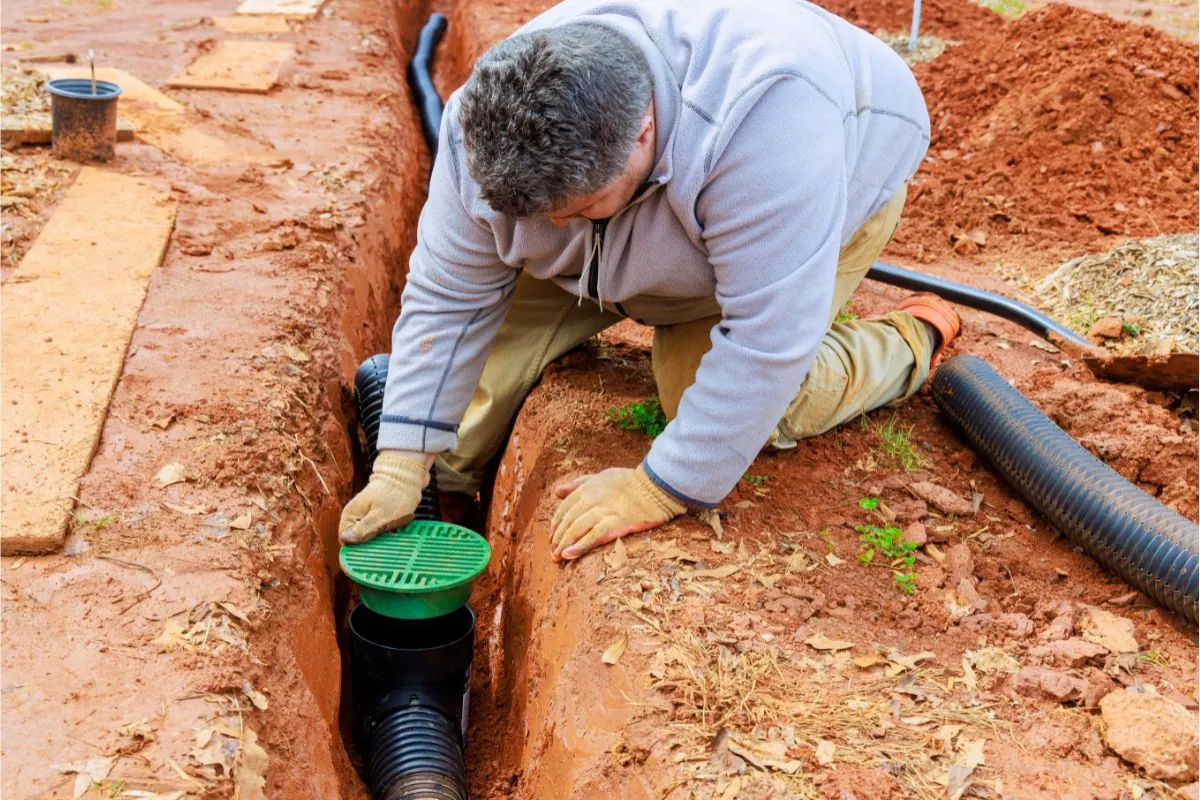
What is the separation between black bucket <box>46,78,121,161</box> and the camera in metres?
4.86

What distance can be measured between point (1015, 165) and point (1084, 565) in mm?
4230

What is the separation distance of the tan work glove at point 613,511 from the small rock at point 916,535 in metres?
0.75

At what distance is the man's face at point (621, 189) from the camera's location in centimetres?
228

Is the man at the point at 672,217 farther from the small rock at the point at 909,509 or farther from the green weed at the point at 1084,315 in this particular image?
the green weed at the point at 1084,315

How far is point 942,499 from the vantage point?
3324mm

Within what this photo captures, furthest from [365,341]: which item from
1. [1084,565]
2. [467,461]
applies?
[1084,565]

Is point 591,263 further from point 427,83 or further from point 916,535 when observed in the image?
point 427,83

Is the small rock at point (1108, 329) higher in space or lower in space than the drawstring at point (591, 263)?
lower

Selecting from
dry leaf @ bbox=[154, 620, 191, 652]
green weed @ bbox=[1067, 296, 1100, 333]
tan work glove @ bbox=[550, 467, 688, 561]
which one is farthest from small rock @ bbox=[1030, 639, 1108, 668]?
green weed @ bbox=[1067, 296, 1100, 333]

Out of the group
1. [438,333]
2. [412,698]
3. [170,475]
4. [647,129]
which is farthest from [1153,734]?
[170,475]

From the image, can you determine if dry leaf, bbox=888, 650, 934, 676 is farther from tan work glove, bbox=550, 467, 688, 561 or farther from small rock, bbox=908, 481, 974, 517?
small rock, bbox=908, 481, 974, 517

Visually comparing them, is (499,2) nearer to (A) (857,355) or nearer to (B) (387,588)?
(A) (857,355)

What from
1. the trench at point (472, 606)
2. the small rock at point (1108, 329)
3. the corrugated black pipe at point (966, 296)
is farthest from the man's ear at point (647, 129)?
the small rock at point (1108, 329)

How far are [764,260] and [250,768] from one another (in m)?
1.66
